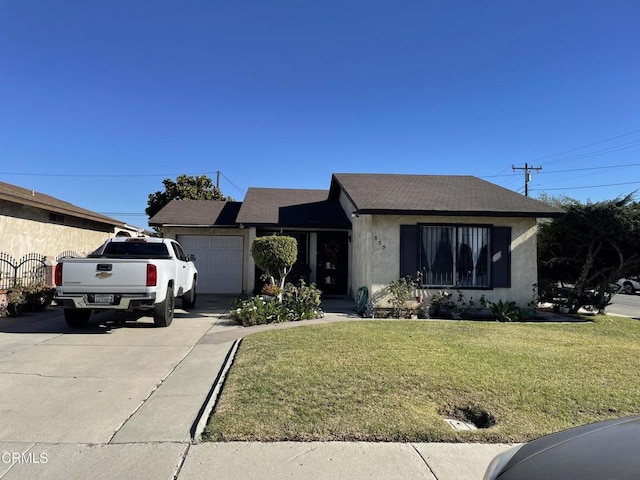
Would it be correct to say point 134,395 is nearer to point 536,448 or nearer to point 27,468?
point 27,468

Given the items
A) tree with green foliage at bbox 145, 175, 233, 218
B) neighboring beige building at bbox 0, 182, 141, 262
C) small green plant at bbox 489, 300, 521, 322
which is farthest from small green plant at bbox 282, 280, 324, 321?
tree with green foliage at bbox 145, 175, 233, 218

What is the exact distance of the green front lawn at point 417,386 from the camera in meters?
4.07

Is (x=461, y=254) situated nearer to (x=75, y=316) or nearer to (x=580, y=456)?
(x=75, y=316)

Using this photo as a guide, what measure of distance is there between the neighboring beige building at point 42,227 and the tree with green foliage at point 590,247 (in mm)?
15699

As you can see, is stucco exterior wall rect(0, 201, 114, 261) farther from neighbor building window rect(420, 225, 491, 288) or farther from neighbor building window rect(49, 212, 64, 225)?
neighbor building window rect(420, 225, 491, 288)

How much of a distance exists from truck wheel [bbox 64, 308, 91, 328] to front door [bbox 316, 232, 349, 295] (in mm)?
8081

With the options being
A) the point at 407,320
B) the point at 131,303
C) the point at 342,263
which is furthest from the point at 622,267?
the point at 131,303

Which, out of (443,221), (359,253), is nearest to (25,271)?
(359,253)

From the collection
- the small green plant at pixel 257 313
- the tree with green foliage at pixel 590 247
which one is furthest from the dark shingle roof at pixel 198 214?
the tree with green foliage at pixel 590 247

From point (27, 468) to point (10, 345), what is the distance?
4.93 metres

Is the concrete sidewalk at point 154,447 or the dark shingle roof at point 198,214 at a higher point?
the dark shingle roof at point 198,214

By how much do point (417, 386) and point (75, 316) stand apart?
745 centimetres

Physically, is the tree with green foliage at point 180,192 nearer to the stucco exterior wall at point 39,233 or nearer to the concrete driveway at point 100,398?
the stucco exterior wall at point 39,233

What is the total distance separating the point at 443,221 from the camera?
38.1 feet
